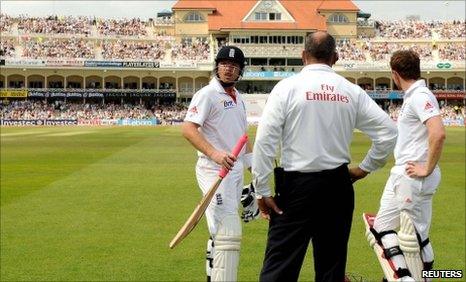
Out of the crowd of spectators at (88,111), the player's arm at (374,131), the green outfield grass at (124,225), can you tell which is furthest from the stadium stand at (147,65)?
the player's arm at (374,131)

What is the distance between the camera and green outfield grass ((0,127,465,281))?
26.1 feet

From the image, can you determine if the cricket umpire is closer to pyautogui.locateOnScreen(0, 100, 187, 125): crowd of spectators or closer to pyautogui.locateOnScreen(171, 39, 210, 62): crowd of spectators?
pyautogui.locateOnScreen(0, 100, 187, 125): crowd of spectators

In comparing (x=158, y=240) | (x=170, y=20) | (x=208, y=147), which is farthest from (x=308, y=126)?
(x=170, y=20)

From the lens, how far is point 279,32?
251 ft

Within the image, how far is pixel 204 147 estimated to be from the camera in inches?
225

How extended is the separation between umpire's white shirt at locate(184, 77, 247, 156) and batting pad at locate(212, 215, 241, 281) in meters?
0.81

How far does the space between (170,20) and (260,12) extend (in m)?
12.8

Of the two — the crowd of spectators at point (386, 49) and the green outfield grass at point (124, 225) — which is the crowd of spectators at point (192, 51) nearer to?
the crowd of spectators at point (386, 49)

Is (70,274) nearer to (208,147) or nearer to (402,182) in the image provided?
(208,147)

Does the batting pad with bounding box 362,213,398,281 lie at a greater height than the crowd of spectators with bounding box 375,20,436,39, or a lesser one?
lesser

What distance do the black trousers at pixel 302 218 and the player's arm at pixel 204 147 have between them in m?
0.80

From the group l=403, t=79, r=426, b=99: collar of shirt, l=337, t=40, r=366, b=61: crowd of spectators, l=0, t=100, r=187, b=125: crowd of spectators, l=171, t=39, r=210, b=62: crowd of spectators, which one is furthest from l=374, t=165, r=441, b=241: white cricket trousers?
l=337, t=40, r=366, b=61: crowd of spectators

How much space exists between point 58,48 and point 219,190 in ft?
240

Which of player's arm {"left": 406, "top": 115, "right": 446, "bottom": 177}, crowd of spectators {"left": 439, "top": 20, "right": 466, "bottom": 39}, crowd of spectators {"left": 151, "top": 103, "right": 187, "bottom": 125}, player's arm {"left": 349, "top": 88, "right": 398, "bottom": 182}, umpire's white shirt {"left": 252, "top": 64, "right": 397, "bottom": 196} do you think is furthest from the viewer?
crowd of spectators {"left": 439, "top": 20, "right": 466, "bottom": 39}
